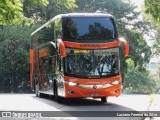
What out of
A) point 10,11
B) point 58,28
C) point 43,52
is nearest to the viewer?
point 10,11

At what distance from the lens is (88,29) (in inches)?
813

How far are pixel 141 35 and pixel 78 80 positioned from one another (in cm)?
3470

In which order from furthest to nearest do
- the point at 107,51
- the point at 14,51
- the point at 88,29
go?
the point at 14,51 < the point at 88,29 < the point at 107,51

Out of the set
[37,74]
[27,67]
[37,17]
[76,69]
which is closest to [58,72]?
[76,69]

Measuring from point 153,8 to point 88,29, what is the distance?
3607 millimetres

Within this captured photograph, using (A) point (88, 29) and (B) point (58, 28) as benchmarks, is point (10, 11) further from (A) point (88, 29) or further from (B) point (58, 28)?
(A) point (88, 29)

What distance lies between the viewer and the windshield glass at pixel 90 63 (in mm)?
20172

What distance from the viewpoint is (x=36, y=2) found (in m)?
22.6

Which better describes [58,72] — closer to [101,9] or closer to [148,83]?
[101,9]

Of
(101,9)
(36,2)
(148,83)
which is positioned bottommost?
(148,83)

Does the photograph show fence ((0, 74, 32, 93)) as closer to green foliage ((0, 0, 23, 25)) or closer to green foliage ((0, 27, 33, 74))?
green foliage ((0, 27, 33, 74))

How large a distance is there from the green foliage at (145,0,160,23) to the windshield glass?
10.4 ft

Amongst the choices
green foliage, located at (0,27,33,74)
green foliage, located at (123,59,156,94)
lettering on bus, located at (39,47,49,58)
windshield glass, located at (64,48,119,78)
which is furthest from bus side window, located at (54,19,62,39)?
green foliage, located at (123,59,156,94)

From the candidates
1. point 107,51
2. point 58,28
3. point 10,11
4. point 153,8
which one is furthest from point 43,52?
point 10,11
